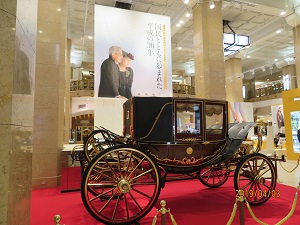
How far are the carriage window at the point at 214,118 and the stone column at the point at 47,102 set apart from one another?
136 inches

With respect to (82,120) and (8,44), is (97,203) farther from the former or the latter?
(82,120)

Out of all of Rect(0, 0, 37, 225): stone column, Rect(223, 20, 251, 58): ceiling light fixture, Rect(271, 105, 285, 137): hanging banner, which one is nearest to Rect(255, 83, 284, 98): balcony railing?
Rect(271, 105, 285, 137): hanging banner

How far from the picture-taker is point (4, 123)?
166cm

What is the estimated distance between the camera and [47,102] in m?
5.27

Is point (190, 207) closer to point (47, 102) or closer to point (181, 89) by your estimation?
point (47, 102)

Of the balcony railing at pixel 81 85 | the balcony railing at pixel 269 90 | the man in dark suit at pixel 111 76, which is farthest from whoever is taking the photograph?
the balcony railing at pixel 269 90

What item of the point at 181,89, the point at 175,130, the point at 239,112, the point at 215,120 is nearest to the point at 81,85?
the point at 181,89

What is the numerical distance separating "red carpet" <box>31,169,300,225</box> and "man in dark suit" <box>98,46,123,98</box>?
2.85 m

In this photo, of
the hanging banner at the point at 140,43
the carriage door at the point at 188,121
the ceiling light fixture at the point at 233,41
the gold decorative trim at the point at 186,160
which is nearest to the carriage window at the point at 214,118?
the carriage door at the point at 188,121

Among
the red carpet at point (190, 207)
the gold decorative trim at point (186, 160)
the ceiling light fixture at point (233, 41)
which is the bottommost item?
the red carpet at point (190, 207)

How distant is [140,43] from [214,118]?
13.6 feet

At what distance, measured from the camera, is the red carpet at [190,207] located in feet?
10.1

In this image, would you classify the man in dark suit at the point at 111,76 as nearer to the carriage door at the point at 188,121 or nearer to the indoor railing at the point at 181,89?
the carriage door at the point at 188,121

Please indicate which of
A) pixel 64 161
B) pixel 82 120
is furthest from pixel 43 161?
pixel 82 120
